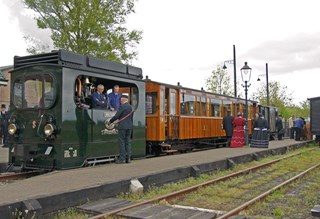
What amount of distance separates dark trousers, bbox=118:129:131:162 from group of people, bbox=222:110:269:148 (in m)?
7.60

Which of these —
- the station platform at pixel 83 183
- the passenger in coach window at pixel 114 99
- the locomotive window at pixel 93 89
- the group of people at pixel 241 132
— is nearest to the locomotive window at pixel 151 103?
the locomotive window at pixel 93 89

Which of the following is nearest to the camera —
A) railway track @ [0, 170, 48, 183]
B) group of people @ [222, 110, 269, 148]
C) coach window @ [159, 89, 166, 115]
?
railway track @ [0, 170, 48, 183]

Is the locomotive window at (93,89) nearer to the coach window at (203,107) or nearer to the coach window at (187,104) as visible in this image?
the coach window at (187,104)

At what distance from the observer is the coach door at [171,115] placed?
561 inches

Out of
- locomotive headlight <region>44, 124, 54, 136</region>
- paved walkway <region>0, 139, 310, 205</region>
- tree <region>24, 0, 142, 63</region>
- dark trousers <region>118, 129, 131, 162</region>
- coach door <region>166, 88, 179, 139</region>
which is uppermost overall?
tree <region>24, 0, 142, 63</region>

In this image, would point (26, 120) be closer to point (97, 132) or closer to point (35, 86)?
point (35, 86)

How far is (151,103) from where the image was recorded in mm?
14039

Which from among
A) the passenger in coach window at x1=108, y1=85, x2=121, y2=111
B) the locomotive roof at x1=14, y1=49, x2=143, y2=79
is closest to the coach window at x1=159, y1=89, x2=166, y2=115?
the locomotive roof at x1=14, y1=49, x2=143, y2=79

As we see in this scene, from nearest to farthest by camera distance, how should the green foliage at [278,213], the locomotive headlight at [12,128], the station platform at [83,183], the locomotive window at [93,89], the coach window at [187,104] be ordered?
1. the station platform at [83,183]
2. the green foliage at [278,213]
3. the locomotive headlight at [12,128]
4. the locomotive window at [93,89]
5. the coach window at [187,104]

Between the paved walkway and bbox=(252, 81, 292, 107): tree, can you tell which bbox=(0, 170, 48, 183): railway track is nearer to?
the paved walkway

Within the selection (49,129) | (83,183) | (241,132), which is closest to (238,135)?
(241,132)

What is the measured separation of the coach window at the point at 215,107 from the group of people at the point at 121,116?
336 inches

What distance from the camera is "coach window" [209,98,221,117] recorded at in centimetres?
1791

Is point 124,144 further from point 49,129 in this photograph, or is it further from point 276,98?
point 276,98
